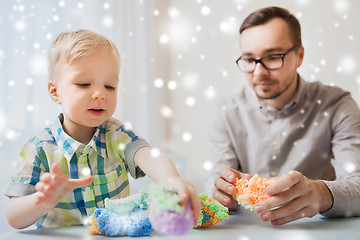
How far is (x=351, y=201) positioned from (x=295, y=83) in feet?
2.14

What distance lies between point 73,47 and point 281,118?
974mm

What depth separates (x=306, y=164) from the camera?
59.2 inches

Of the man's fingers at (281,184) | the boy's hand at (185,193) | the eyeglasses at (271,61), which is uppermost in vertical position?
the eyeglasses at (271,61)

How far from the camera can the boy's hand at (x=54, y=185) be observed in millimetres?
602

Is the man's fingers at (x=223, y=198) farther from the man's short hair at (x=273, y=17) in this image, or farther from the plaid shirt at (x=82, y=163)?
the man's short hair at (x=273, y=17)

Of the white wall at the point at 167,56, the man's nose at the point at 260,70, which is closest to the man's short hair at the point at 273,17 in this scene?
→ the man's nose at the point at 260,70

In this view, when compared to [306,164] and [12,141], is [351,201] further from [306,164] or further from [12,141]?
[12,141]

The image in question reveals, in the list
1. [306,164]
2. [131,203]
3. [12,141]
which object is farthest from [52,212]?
[306,164]

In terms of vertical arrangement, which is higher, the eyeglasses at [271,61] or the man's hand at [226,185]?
the eyeglasses at [271,61]

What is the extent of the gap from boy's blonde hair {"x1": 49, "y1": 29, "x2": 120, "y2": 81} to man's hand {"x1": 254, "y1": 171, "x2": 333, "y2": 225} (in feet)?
A: 1.69

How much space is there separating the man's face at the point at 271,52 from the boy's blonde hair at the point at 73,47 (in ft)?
2.29

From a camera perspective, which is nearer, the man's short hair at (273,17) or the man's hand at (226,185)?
the man's hand at (226,185)

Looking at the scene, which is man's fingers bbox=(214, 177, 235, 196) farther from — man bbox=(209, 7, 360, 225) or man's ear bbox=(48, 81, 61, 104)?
man's ear bbox=(48, 81, 61, 104)

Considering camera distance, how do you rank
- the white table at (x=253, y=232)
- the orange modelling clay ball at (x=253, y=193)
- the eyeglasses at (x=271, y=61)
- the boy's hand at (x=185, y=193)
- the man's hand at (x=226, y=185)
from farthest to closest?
the eyeglasses at (x=271, y=61), the man's hand at (x=226, y=185), the orange modelling clay ball at (x=253, y=193), the white table at (x=253, y=232), the boy's hand at (x=185, y=193)
